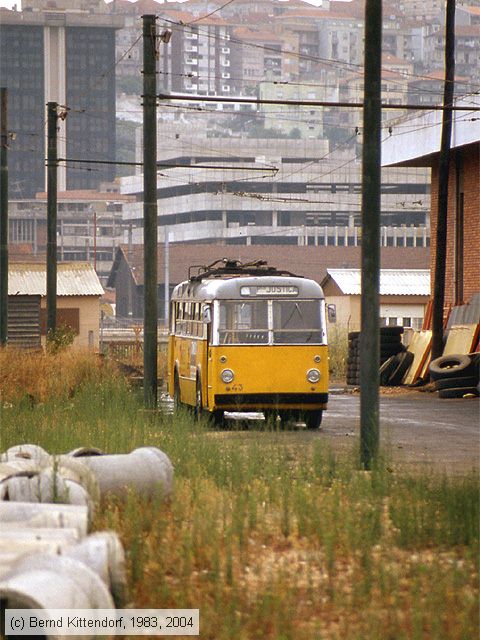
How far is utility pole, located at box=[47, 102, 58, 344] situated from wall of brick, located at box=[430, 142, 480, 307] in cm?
1090

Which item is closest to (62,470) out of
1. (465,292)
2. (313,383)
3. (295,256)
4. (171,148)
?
(313,383)

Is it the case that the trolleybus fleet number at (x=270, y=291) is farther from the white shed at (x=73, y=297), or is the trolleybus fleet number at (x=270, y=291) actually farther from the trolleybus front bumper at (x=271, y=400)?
the white shed at (x=73, y=297)

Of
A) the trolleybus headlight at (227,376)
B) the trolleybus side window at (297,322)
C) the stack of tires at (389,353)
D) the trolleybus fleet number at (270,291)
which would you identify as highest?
the trolleybus fleet number at (270,291)

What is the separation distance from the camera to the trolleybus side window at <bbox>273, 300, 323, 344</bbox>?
979 inches

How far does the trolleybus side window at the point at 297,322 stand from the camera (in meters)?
24.9

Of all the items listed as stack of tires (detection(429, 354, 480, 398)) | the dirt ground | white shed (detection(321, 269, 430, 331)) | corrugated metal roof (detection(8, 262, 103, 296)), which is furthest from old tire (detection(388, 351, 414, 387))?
white shed (detection(321, 269, 430, 331))

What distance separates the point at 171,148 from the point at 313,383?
6442 inches

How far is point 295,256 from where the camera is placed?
143 metres

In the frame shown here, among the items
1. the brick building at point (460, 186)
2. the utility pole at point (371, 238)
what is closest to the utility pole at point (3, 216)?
the brick building at point (460, 186)

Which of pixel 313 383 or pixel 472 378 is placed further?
pixel 472 378

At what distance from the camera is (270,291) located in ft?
82.2

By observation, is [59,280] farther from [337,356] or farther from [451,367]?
[451,367]

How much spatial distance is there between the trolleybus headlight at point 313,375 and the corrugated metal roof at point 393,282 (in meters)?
56.4

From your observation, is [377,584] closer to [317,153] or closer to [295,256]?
[295,256]
